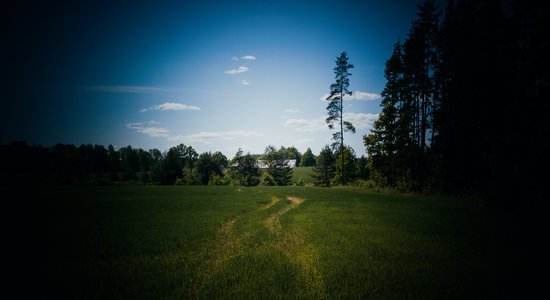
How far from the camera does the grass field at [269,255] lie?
6.96 meters

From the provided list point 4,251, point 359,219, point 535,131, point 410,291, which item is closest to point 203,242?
point 4,251

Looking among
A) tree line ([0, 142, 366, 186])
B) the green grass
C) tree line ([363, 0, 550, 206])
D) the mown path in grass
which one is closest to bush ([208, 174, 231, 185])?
tree line ([0, 142, 366, 186])

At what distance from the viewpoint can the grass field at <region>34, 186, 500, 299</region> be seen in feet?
22.8

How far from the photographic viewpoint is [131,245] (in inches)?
440

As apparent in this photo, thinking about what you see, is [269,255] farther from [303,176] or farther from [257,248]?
[303,176]

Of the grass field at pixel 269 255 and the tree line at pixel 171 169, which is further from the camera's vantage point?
the tree line at pixel 171 169

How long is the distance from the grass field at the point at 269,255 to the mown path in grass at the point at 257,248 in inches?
1.8

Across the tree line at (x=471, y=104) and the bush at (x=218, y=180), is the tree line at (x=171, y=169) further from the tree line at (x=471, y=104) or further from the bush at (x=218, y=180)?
the tree line at (x=471, y=104)

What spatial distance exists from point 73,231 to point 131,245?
226 inches

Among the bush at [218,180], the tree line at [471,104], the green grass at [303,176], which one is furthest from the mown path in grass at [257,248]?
the green grass at [303,176]

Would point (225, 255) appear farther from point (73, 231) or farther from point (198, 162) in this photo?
point (198, 162)

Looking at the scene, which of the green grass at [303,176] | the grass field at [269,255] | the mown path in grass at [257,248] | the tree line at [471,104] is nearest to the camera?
the grass field at [269,255]

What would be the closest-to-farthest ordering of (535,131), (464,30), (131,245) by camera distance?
(131,245)
(535,131)
(464,30)

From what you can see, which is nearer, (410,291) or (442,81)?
(410,291)
